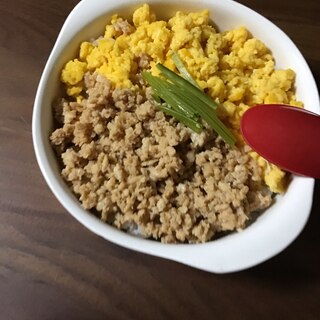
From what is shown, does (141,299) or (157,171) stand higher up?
(157,171)

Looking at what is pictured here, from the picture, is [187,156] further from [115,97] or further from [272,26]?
[272,26]

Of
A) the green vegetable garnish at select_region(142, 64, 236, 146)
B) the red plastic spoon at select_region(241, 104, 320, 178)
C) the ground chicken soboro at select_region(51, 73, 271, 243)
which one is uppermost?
the red plastic spoon at select_region(241, 104, 320, 178)

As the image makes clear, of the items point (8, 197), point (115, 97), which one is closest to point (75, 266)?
point (8, 197)

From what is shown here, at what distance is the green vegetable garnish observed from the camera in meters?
0.81

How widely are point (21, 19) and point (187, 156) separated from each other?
1.29 ft

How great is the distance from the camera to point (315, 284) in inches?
33.3

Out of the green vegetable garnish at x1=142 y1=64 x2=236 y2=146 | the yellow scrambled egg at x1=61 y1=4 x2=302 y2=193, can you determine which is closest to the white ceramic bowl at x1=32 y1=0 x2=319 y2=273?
the yellow scrambled egg at x1=61 y1=4 x2=302 y2=193

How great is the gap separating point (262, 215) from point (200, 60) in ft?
0.80

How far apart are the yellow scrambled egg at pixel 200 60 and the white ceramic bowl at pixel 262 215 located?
0.02 meters

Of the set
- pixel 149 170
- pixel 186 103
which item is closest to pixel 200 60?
pixel 186 103

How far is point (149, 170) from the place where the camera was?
80 centimetres

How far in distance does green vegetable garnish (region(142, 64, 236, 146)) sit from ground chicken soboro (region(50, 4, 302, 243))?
1 cm

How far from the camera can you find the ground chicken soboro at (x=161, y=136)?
0.78 meters

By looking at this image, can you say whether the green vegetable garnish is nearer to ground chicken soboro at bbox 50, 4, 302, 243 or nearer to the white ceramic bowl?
ground chicken soboro at bbox 50, 4, 302, 243
